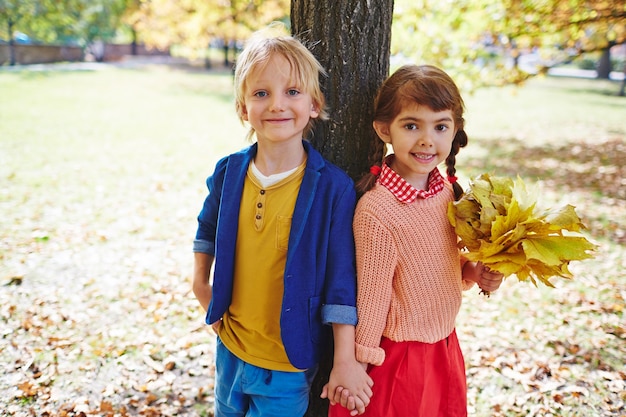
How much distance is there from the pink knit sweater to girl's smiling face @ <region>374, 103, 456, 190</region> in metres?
0.15

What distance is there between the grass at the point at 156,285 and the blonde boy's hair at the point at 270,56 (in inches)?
82.6

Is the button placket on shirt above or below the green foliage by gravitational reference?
below

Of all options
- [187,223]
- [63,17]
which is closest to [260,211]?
[187,223]

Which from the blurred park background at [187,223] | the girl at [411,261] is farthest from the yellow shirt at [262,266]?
the blurred park background at [187,223]

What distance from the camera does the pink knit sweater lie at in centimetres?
184

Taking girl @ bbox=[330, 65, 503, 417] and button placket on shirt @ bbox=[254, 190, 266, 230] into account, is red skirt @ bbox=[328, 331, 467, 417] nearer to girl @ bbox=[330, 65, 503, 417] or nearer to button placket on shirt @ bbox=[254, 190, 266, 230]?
girl @ bbox=[330, 65, 503, 417]

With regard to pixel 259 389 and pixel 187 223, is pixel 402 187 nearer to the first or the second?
pixel 259 389

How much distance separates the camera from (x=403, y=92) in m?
1.90

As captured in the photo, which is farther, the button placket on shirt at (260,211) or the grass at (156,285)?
the grass at (156,285)

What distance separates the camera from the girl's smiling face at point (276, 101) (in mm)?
1865

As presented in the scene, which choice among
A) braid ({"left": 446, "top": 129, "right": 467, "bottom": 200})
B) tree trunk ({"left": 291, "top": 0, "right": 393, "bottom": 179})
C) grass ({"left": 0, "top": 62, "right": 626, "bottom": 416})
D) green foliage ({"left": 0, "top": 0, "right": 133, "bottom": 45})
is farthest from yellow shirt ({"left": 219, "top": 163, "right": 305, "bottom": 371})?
green foliage ({"left": 0, "top": 0, "right": 133, "bottom": 45})

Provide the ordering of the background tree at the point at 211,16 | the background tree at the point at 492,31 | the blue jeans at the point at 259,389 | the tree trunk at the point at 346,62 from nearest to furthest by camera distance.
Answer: the blue jeans at the point at 259,389, the tree trunk at the point at 346,62, the background tree at the point at 492,31, the background tree at the point at 211,16

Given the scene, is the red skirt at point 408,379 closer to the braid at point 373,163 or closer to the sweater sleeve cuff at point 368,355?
A: the sweater sleeve cuff at point 368,355

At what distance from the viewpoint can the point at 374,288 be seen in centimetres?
184
